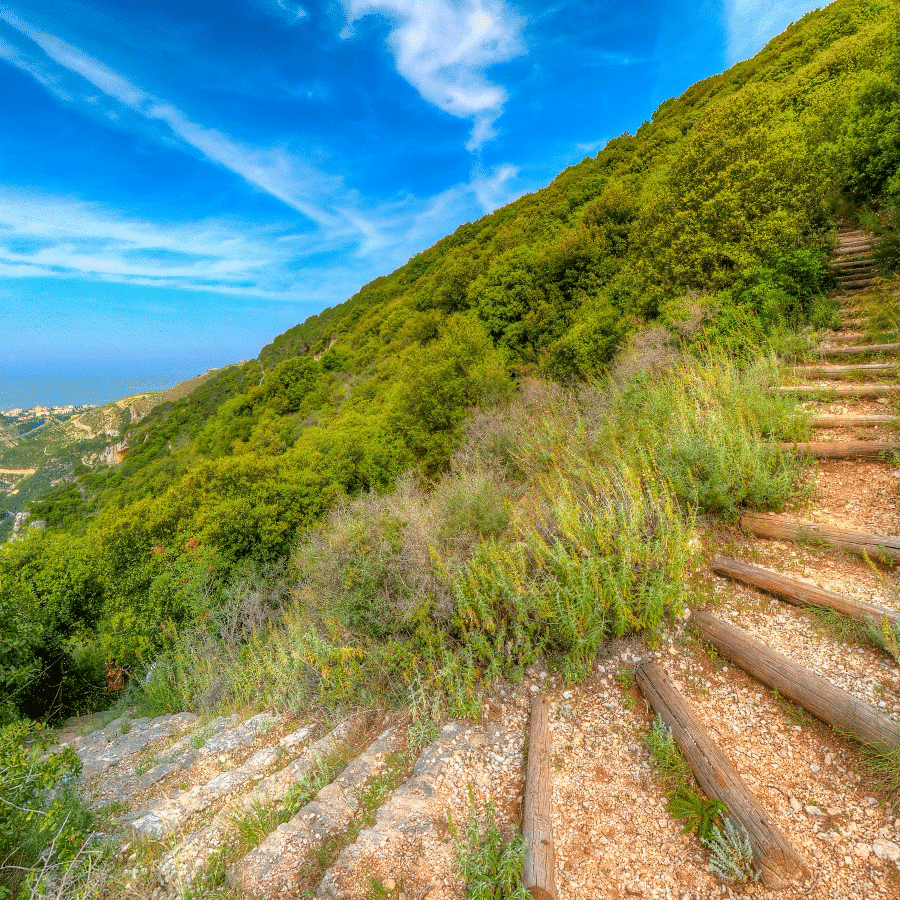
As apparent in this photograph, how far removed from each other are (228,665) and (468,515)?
4865 millimetres

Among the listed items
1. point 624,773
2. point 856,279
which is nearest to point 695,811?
point 624,773

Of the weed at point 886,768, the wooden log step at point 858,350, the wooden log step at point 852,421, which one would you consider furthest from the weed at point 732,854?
the wooden log step at point 858,350

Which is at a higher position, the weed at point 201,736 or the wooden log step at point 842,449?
the wooden log step at point 842,449

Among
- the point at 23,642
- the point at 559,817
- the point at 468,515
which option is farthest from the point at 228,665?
the point at 559,817

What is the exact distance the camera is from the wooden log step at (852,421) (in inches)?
184

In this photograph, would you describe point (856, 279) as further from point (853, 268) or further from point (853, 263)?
point (853, 263)

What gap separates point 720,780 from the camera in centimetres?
222

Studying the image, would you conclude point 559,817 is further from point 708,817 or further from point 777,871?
point 777,871

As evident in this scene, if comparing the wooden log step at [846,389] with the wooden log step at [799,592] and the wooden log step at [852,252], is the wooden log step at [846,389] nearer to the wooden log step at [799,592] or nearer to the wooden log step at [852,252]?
the wooden log step at [799,592]

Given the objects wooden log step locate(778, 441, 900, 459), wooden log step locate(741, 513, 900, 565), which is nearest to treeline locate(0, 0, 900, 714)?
wooden log step locate(741, 513, 900, 565)

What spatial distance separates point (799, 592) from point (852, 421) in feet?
9.57

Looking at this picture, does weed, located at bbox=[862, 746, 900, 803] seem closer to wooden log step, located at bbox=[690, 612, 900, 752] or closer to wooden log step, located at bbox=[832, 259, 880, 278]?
wooden log step, located at bbox=[690, 612, 900, 752]

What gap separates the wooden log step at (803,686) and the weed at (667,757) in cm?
76

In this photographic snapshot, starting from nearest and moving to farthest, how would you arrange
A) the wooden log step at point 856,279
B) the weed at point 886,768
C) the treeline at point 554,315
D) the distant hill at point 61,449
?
the weed at point 886,768 < the wooden log step at point 856,279 < the treeline at point 554,315 < the distant hill at point 61,449
